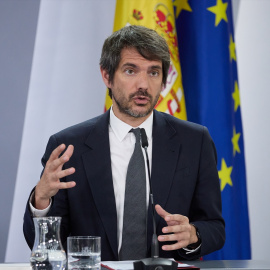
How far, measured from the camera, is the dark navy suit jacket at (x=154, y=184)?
2.06 m

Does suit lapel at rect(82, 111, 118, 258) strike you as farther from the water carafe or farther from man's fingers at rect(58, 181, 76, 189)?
the water carafe

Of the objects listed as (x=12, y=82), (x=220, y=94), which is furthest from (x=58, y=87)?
(x=220, y=94)

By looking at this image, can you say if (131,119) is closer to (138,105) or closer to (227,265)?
(138,105)

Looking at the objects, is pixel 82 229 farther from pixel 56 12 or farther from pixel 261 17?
pixel 261 17

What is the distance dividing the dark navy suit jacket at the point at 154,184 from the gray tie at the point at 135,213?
4cm

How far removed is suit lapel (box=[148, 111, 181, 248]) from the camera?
2137 millimetres

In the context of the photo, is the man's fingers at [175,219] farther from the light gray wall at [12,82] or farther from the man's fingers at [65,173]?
the light gray wall at [12,82]

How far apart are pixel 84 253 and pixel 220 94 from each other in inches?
77.5

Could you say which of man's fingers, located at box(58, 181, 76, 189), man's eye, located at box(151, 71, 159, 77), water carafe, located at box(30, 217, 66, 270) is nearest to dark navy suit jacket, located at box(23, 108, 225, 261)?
man's eye, located at box(151, 71, 159, 77)

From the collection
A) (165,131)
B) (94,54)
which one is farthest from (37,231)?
(94,54)

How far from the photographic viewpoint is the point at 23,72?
342 cm

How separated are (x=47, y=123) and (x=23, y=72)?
1.26 ft

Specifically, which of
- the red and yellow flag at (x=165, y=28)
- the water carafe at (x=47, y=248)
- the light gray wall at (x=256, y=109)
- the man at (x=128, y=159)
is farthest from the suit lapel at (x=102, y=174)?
the light gray wall at (x=256, y=109)

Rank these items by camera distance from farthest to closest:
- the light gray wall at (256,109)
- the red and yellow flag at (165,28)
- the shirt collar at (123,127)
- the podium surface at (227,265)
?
the light gray wall at (256,109), the red and yellow flag at (165,28), the shirt collar at (123,127), the podium surface at (227,265)
